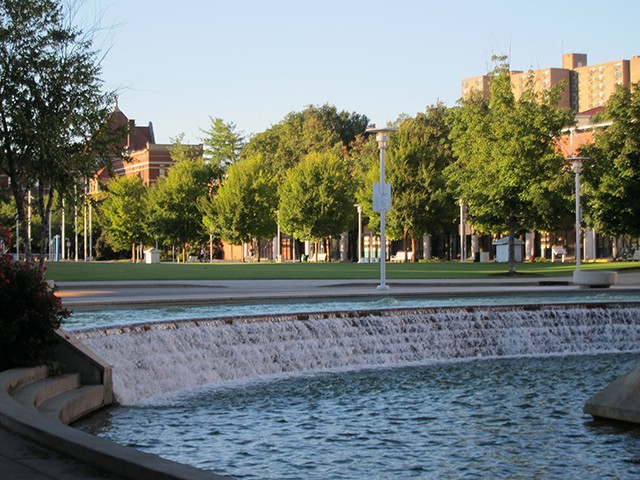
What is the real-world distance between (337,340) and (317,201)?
218 feet

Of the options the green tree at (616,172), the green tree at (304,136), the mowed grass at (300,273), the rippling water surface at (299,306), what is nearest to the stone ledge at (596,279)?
the rippling water surface at (299,306)

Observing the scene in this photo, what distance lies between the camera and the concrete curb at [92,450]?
6883 millimetres

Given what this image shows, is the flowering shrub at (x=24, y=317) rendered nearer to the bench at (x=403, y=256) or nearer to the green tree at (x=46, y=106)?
the green tree at (x=46, y=106)

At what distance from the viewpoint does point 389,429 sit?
1214 cm

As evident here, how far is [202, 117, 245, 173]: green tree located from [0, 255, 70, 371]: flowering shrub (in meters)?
102

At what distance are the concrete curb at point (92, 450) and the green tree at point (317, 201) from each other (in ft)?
250

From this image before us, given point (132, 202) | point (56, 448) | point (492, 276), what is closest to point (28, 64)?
point (56, 448)

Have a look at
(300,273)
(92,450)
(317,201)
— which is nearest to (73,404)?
(92,450)

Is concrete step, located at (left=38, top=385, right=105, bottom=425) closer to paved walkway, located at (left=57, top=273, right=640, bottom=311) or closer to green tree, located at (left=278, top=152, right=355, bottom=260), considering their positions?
paved walkway, located at (left=57, top=273, right=640, bottom=311)

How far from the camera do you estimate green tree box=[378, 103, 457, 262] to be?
259 ft

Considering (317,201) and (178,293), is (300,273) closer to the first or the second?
(178,293)

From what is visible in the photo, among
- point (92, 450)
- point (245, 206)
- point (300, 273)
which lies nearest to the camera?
point (92, 450)

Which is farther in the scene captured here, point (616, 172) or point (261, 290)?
point (616, 172)

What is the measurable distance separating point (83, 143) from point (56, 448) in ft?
63.0
